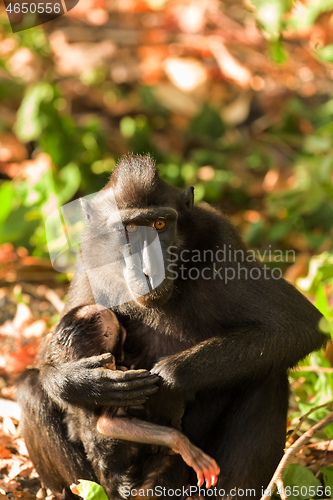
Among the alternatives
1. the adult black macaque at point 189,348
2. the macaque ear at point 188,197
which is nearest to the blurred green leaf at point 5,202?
the adult black macaque at point 189,348

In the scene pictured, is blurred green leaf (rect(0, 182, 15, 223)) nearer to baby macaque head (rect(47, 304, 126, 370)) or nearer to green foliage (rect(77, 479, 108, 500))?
baby macaque head (rect(47, 304, 126, 370))

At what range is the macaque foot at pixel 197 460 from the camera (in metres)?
3.04

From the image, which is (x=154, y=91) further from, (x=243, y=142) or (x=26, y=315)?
(x=26, y=315)

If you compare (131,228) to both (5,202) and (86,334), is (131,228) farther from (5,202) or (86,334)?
(5,202)

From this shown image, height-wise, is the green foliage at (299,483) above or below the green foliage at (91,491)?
below

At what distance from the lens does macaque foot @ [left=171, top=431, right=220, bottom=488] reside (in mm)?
3035

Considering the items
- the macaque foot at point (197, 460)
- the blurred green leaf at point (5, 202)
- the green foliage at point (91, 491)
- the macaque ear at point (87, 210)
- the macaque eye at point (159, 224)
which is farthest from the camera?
the blurred green leaf at point (5, 202)

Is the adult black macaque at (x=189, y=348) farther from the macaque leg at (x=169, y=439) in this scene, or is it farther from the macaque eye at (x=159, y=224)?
the macaque leg at (x=169, y=439)

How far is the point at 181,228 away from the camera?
3467 mm

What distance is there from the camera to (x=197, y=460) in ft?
10.0

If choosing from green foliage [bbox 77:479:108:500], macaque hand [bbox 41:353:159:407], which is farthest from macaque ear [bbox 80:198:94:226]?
green foliage [bbox 77:479:108:500]

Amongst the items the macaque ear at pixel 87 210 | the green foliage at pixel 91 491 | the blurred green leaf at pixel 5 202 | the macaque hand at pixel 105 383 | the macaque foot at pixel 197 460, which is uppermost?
the macaque ear at pixel 87 210

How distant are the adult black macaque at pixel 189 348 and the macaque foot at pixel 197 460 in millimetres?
251

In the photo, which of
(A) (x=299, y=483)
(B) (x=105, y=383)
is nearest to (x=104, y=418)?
(B) (x=105, y=383)
